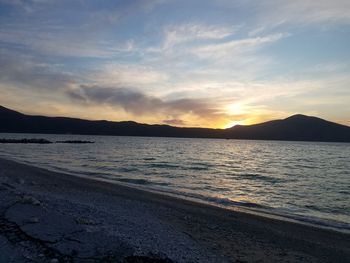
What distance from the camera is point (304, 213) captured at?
16156 millimetres

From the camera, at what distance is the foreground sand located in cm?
684

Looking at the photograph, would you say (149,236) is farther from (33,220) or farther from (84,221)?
(33,220)

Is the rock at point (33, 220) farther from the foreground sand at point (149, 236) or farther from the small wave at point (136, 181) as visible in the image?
the small wave at point (136, 181)

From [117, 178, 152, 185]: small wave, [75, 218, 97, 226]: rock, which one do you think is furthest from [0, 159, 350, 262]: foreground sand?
[117, 178, 152, 185]: small wave

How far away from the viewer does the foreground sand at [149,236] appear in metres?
6.84

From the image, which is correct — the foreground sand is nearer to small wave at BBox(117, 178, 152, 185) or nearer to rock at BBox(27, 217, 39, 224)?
rock at BBox(27, 217, 39, 224)

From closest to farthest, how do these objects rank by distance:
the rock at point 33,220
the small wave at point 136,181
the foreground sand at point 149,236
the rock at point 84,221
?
the foreground sand at point 149,236, the rock at point 33,220, the rock at point 84,221, the small wave at point 136,181

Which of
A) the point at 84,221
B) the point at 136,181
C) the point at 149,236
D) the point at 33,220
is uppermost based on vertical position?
the point at 33,220

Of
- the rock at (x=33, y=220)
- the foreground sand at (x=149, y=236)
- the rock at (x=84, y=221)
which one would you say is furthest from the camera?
the rock at (x=84, y=221)

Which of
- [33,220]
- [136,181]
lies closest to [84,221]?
[33,220]

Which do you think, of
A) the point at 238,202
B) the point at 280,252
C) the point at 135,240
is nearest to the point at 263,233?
the point at 280,252

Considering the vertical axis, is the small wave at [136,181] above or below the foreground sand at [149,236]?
below

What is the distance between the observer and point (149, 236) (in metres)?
8.81

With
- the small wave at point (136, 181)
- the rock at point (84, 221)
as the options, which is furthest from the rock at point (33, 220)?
the small wave at point (136, 181)
